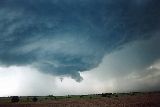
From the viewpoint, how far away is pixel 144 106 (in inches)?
2426

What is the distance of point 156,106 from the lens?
60.0m

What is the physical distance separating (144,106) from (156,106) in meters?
2.91
